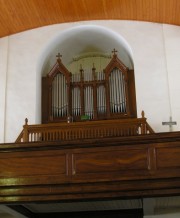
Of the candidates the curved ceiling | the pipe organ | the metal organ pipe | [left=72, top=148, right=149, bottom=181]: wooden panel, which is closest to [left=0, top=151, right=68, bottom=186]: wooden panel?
[left=72, top=148, right=149, bottom=181]: wooden panel

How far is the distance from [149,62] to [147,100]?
99 centimetres

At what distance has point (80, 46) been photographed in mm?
12219

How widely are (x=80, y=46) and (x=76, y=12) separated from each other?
136 cm

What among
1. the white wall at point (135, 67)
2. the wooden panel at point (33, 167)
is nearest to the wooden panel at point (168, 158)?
the wooden panel at point (33, 167)

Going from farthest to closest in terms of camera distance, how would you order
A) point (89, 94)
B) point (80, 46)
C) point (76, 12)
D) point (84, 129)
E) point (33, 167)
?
point (80, 46)
point (76, 12)
point (89, 94)
point (84, 129)
point (33, 167)

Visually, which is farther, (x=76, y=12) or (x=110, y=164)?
(x=76, y=12)

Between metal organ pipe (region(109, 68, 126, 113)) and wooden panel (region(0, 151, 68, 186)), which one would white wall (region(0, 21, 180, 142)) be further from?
wooden panel (region(0, 151, 68, 186))

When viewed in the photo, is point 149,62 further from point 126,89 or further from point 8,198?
point 8,198

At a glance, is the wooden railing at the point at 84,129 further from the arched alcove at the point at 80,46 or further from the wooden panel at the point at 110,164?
the arched alcove at the point at 80,46

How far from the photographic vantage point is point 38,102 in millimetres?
11016

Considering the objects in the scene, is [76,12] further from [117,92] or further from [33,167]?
[33,167]

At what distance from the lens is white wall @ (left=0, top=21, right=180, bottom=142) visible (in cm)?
1050

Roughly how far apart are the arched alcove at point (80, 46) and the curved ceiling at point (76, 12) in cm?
35

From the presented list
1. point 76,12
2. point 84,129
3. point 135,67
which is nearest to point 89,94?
point 135,67
